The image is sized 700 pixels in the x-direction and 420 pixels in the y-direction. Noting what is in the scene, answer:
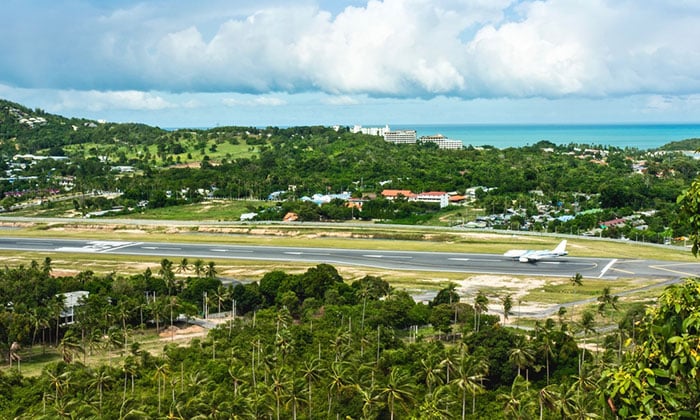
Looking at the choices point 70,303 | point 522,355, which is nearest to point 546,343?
point 522,355

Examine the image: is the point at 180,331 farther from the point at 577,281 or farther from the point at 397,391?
the point at 577,281

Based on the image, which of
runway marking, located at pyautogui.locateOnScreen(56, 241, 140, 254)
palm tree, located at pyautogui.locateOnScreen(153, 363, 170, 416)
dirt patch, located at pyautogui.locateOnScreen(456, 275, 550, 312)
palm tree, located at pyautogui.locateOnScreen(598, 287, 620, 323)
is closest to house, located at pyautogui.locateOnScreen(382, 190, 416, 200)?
runway marking, located at pyautogui.locateOnScreen(56, 241, 140, 254)

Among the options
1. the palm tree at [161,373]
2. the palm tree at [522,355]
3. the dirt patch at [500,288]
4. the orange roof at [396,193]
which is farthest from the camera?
the orange roof at [396,193]

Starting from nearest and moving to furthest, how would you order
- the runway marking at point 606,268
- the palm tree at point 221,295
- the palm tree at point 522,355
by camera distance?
1. the palm tree at point 522,355
2. the palm tree at point 221,295
3. the runway marking at point 606,268

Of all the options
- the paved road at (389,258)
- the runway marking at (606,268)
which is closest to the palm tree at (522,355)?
the paved road at (389,258)

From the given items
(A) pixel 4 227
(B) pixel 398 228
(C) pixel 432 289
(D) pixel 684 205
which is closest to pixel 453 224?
(B) pixel 398 228

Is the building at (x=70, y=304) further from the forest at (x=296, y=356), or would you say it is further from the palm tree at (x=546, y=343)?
the palm tree at (x=546, y=343)

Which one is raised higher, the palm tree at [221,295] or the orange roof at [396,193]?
the orange roof at [396,193]
